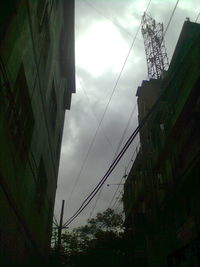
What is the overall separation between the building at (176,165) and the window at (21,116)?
355 centimetres

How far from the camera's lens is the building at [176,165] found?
11234 mm

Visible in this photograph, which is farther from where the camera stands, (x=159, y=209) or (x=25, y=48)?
(x=159, y=209)

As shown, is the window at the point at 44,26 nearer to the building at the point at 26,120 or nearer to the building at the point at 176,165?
the building at the point at 26,120

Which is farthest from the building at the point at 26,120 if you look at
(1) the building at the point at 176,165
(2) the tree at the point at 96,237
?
(2) the tree at the point at 96,237

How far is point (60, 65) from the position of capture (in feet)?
47.9

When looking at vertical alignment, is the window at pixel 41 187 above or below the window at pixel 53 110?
below

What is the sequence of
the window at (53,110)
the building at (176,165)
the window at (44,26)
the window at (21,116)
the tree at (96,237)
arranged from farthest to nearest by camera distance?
the tree at (96,237) → the window at (53,110) → the building at (176,165) → the window at (44,26) → the window at (21,116)

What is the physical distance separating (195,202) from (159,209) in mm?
4124

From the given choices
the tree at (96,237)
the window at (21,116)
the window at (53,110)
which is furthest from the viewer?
the tree at (96,237)

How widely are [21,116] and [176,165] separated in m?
8.26

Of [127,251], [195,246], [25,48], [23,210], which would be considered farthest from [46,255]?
[127,251]

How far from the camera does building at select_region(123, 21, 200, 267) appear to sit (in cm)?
1123

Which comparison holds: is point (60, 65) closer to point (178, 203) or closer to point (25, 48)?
point (25, 48)

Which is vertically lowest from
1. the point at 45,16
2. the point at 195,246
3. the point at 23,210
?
the point at 195,246
